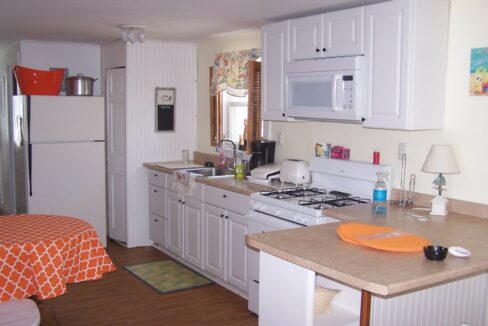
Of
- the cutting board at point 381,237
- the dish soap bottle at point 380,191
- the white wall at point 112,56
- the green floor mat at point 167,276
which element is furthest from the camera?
the white wall at point 112,56

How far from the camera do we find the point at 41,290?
9.03ft

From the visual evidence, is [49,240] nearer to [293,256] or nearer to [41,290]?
[41,290]

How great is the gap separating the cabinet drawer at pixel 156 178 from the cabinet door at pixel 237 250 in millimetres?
1239

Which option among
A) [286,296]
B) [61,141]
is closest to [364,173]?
[286,296]

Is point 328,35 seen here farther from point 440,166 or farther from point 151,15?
point 151,15

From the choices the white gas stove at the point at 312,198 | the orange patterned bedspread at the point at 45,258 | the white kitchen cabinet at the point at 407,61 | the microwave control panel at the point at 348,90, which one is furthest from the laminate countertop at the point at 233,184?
the orange patterned bedspread at the point at 45,258

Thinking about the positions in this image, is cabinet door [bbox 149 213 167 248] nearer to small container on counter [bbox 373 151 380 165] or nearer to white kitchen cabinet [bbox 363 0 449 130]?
small container on counter [bbox 373 151 380 165]

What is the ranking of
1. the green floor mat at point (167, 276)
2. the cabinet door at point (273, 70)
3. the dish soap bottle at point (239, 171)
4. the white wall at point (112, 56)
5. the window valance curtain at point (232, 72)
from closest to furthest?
the cabinet door at point (273, 70), the green floor mat at point (167, 276), the dish soap bottle at point (239, 171), the window valance curtain at point (232, 72), the white wall at point (112, 56)

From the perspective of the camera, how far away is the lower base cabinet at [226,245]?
13.3 ft

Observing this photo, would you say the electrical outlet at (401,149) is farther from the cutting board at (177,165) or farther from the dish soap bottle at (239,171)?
the cutting board at (177,165)

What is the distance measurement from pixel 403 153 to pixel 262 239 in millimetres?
1387

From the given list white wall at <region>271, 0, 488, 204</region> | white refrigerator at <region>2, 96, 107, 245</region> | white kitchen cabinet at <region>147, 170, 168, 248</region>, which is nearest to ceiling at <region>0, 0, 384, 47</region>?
white wall at <region>271, 0, 488, 204</region>

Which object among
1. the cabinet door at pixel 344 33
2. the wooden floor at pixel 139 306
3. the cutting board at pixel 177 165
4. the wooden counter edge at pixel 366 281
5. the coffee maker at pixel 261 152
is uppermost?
the cabinet door at pixel 344 33

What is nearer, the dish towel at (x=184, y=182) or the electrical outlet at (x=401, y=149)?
the electrical outlet at (x=401, y=149)
